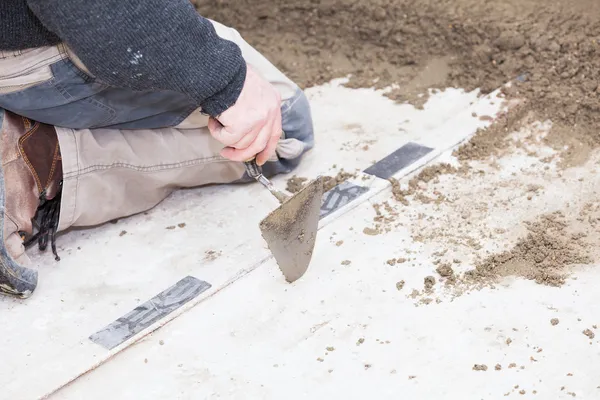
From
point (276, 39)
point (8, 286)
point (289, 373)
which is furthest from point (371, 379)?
point (276, 39)

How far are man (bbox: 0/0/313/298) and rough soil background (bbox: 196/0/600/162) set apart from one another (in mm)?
557

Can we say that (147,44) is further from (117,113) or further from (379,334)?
(379,334)

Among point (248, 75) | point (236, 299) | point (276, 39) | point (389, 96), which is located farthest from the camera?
point (276, 39)

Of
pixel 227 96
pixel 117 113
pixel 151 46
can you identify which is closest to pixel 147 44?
pixel 151 46

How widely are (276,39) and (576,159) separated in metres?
1.20

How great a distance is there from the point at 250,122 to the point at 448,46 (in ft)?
3.73

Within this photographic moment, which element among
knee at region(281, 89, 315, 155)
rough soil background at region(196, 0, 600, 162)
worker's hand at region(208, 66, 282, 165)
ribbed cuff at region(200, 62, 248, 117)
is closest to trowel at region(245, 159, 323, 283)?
worker's hand at region(208, 66, 282, 165)

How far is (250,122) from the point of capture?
1.59 m

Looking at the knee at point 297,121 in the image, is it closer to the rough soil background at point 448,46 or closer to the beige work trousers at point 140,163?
the beige work trousers at point 140,163

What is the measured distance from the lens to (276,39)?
280 cm

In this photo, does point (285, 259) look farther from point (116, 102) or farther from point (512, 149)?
point (512, 149)

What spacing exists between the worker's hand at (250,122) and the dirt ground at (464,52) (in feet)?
1.33

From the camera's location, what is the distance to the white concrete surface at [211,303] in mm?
1550

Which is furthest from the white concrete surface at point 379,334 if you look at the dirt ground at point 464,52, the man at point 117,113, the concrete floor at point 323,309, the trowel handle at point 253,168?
the man at point 117,113
